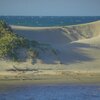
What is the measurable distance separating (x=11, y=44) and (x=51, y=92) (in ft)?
14.9

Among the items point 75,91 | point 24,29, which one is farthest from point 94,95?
point 24,29

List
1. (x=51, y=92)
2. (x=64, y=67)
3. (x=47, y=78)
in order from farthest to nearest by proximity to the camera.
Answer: (x=64, y=67), (x=47, y=78), (x=51, y=92)

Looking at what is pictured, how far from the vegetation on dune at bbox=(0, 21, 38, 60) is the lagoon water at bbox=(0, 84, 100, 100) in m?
2.88

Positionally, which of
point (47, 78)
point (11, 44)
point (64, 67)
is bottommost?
point (64, 67)

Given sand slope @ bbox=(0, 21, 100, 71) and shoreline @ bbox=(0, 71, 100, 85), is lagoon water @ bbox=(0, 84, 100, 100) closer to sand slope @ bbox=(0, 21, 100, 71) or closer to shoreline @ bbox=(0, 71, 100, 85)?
shoreline @ bbox=(0, 71, 100, 85)

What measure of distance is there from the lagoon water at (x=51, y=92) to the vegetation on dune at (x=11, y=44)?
9.45 feet

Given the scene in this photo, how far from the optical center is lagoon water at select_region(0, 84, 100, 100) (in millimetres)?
17906

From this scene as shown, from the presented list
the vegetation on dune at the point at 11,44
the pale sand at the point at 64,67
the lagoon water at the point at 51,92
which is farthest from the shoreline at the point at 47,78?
the vegetation on dune at the point at 11,44

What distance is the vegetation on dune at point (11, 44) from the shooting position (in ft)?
72.9

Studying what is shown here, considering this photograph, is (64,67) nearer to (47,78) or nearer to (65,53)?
(47,78)

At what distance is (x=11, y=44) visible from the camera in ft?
74.6

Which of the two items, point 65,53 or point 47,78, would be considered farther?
point 65,53

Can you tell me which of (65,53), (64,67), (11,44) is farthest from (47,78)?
(65,53)

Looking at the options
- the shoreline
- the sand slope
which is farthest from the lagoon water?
the sand slope
